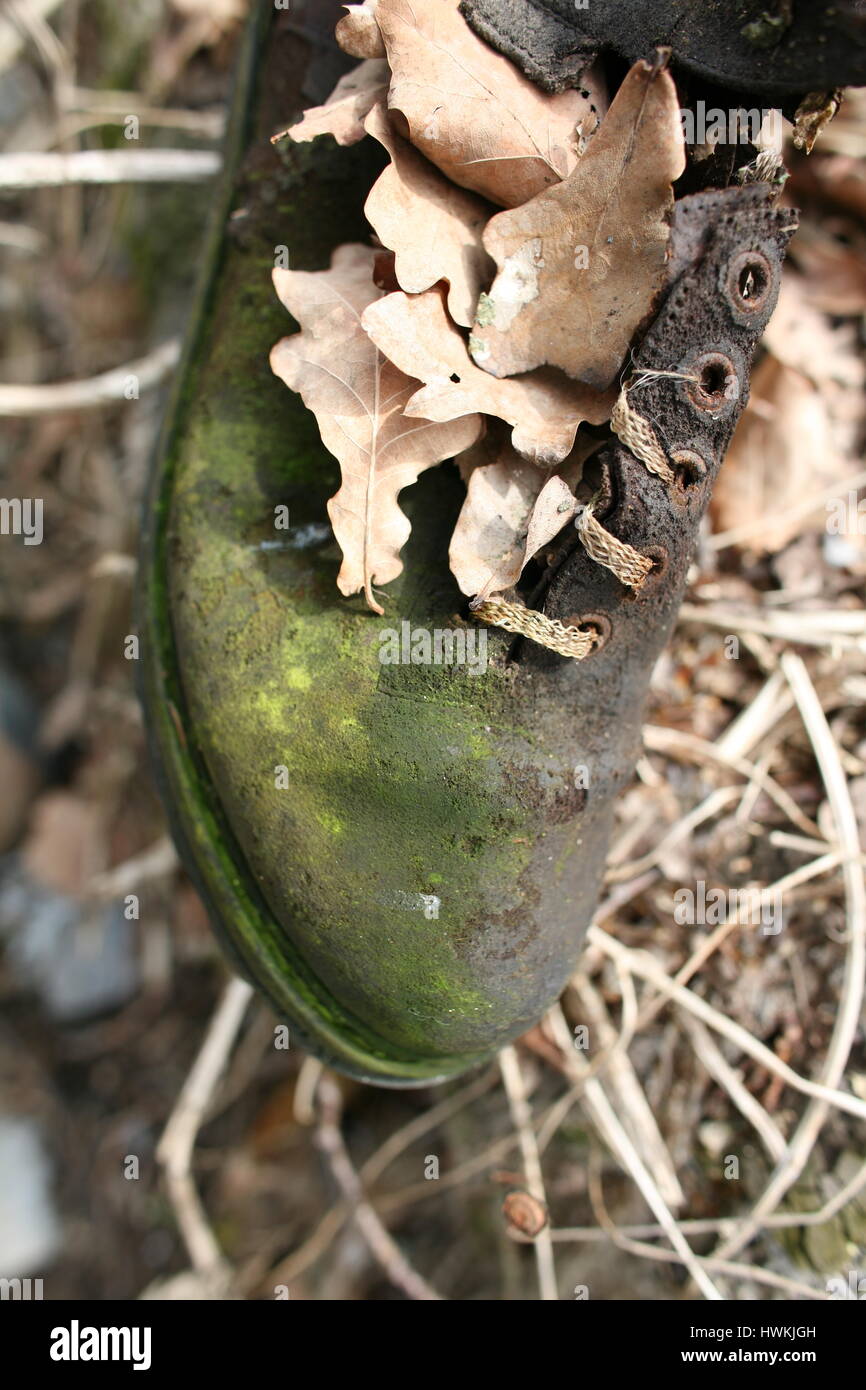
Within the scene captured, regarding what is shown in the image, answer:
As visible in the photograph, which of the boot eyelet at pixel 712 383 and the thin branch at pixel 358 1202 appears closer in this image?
the boot eyelet at pixel 712 383

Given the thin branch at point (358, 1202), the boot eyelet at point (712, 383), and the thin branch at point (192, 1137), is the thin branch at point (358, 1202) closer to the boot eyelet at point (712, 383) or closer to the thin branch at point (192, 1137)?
the thin branch at point (192, 1137)

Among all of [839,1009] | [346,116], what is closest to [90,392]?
[346,116]

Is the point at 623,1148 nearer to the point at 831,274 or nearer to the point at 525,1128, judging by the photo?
the point at 525,1128

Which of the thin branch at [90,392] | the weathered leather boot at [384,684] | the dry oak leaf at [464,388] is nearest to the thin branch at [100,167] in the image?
the thin branch at [90,392]

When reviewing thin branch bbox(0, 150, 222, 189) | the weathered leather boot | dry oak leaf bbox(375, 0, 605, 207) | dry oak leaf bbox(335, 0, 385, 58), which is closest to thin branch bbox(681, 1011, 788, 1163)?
the weathered leather boot

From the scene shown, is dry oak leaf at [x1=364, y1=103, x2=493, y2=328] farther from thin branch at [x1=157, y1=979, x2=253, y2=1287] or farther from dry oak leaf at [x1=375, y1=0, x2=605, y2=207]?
thin branch at [x1=157, y1=979, x2=253, y2=1287]

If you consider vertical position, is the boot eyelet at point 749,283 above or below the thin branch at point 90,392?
below

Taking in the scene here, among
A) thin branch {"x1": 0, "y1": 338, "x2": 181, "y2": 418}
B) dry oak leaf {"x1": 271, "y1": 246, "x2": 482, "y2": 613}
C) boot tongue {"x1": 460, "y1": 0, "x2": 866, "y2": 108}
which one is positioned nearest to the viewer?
boot tongue {"x1": 460, "y1": 0, "x2": 866, "y2": 108}
